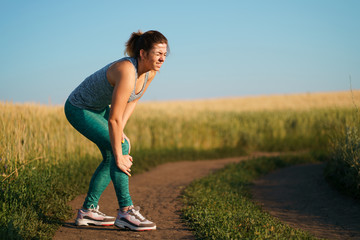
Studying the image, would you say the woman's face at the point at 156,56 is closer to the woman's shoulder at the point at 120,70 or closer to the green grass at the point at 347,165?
the woman's shoulder at the point at 120,70

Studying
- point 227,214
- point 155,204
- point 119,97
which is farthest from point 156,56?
point 155,204

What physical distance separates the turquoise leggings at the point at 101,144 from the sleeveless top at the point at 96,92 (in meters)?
0.07

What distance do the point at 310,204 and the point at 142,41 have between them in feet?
14.1

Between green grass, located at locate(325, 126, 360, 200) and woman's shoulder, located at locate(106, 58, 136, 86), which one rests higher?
woman's shoulder, located at locate(106, 58, 136, 86)

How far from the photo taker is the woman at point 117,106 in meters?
3.21

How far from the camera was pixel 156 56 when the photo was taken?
3.36 metres

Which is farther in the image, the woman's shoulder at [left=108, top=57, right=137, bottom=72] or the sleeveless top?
the sleeveless top

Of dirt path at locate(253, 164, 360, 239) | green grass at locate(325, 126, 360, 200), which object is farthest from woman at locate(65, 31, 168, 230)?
green grass at locate(325, 126, 360, 200)

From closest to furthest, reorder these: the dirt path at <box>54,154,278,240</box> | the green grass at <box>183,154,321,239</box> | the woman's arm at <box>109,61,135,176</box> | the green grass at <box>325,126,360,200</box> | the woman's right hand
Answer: the woman's arm at <box>109,61,135,176</box> → the woman's right hand → the green grass at <box>183,154,321,239</box> → the dirt path at <box>54,154,278,240</box> → the green grass at <box>325,126,360,200</box>

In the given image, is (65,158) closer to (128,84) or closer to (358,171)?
(128,84)

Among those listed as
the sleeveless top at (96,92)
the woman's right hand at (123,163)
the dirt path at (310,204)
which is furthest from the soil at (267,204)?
the sleeveless top at (96,92)

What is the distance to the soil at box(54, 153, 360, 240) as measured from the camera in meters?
3.88

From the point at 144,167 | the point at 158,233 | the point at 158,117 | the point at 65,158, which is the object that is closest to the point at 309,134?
the point at 158,117

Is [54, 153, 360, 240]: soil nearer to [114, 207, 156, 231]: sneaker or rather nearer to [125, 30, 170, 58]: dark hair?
[114, 207, 156, 231]: sneaker
